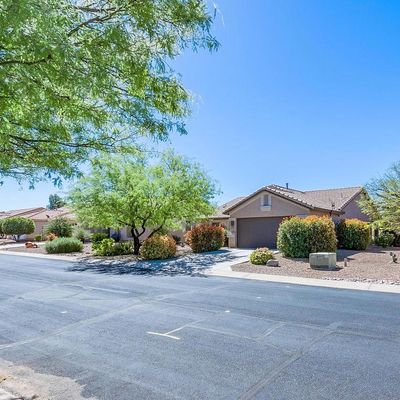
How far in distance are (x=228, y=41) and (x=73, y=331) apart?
6513mm

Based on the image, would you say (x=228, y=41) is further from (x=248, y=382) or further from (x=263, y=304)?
(x=263, y=304)

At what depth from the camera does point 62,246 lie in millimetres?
29562

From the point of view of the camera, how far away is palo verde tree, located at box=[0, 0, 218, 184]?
317 cm

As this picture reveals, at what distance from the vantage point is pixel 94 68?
143 inches

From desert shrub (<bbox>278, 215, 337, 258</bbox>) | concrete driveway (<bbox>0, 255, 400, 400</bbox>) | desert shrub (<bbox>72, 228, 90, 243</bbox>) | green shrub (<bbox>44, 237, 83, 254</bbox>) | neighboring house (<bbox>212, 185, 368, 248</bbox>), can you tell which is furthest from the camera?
desert shrub (<bbox>72, 228, 90, 243</bbox>)

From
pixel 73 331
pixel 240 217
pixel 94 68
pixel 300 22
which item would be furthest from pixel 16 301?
pixel 240 217

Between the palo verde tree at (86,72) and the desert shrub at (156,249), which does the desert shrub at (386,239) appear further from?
the palo verde tree at (86,72)

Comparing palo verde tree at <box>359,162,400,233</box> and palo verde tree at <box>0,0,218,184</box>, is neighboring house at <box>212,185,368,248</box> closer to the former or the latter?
palo verde tree at <box>359,162,400,233</box>

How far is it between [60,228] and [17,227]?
904 cm

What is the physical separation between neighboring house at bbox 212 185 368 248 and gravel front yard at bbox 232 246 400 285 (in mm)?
5989

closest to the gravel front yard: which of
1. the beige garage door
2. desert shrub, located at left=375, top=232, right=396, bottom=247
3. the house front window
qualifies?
the beige garage door

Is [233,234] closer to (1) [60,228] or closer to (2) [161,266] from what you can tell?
(2) [161,266]

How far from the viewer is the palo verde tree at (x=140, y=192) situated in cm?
2272

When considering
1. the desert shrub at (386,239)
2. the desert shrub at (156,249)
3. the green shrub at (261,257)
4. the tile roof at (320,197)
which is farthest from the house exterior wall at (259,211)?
the desert shrub at (156,249)
